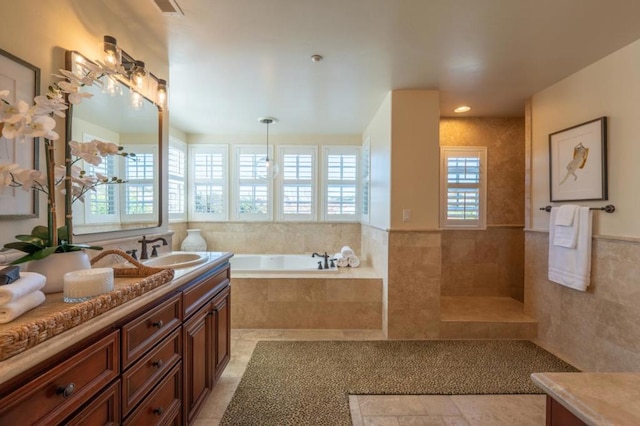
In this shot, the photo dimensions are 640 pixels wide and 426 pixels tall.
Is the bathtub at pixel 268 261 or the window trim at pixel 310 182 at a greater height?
the window trim at pixel 310 182

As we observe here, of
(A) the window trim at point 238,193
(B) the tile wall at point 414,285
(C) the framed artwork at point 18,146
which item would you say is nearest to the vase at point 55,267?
(C) the framed artwork at point 18,146

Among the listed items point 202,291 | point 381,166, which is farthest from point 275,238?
point 202,291

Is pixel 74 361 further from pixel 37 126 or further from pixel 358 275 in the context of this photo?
pixel 358 275

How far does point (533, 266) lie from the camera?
9.43ft

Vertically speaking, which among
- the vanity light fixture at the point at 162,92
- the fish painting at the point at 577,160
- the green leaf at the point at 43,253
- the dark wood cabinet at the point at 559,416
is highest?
the vanity light fixture at the point at 162,92

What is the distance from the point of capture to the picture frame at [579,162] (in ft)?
7.13

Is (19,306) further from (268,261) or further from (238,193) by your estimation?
(238,193)

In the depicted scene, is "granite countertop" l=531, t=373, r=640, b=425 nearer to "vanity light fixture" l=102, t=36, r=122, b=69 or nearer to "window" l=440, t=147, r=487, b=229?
"vanity light fixture" l=102, t=36, r=122, b=69

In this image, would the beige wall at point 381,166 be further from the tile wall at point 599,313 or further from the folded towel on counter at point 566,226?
the tile wall at point 599,313

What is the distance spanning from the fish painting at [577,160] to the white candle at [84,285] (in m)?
3.29

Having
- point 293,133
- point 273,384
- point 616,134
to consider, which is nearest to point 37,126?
point 273,384

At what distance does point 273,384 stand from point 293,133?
11.2 feet

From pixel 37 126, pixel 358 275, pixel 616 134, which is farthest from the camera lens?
pixel 358 275

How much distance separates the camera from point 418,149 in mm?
2781
